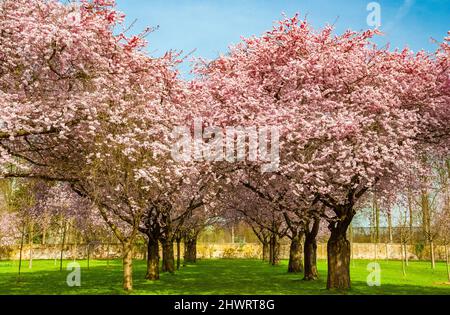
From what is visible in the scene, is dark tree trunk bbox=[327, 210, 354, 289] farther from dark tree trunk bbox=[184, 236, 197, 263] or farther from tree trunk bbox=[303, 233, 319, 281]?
dark tree trunk bbox=[184, 236, 197, 263]

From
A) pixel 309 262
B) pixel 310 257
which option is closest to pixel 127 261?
pixel 309 262

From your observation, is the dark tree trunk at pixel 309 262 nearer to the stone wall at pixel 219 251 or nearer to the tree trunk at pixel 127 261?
the tree trunk at pixel 127 261

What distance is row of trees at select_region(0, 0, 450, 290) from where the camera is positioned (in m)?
19.0

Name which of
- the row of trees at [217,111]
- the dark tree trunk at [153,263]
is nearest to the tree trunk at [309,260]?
the row of trees at [217,111]

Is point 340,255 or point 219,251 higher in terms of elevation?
point 340,255

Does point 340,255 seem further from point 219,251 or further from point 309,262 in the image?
point 219,251

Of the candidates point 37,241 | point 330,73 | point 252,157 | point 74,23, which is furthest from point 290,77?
point 37,241

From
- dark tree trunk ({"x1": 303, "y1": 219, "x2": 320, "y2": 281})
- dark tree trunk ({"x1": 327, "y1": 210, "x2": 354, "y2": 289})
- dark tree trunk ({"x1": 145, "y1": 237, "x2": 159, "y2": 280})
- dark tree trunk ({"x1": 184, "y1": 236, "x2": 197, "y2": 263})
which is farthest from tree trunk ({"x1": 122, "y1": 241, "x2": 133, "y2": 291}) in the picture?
dark tree trunk ({"x1": 184, "y1": 236, "x2": 197, "y2": 263})

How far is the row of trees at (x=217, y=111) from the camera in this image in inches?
747

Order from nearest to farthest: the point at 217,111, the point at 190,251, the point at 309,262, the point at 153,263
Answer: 1. the point at 217,111
2. the point at 153,263
3. the point at 309,262
4. the point at 190,251

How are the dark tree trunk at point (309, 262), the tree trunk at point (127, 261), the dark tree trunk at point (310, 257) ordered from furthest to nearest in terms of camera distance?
the dark tree trunk at point (309, 262)
the dark tree trunk at point (310, 257)
the tree trunk at point (127, 261)

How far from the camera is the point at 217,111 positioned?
24.5 m
